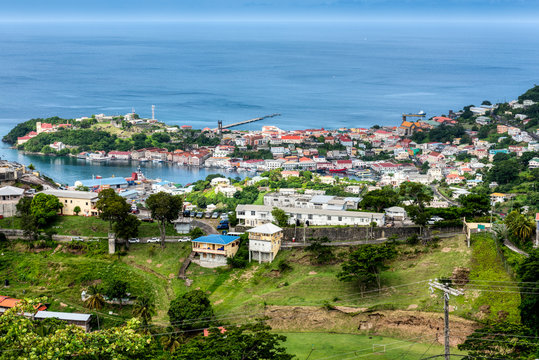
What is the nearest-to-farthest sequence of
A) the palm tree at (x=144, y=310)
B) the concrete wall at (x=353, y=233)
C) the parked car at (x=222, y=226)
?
1. the palm tree at (x=144, y=310)
2. the concrete wall at (x=353, y=233)
3. the parked car at (x=222, y=226)

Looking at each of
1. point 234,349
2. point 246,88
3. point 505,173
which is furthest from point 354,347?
point 246,88

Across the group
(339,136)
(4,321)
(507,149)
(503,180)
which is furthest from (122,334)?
(339,136)

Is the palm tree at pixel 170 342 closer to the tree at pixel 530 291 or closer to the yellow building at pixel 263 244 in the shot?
the yellow building at pixel 263 244

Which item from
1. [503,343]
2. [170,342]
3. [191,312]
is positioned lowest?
[170,342]

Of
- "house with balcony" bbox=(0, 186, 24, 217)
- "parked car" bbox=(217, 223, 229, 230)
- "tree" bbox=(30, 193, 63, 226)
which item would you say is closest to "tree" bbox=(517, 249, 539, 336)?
"parked car" bbox=(217, 223, 229, 230)

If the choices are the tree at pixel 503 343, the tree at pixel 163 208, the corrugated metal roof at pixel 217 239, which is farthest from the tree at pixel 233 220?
the tree at pixel 503 343

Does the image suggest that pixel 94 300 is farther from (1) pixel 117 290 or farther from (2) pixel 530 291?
(2) pixel 530 291

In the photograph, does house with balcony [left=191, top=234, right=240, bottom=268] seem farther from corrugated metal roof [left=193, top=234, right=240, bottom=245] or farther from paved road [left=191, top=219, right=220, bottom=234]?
paved road [left=191, top=219, right=220, bottom=234]
